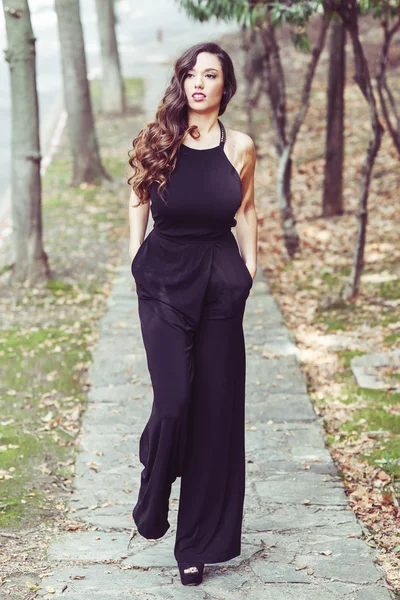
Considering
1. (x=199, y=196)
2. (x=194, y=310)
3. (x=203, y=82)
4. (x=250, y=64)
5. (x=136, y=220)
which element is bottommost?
(x=194, y=310)

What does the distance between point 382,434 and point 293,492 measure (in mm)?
1037

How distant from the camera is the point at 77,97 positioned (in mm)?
14734

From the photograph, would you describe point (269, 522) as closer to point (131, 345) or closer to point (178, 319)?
point (178, 319)

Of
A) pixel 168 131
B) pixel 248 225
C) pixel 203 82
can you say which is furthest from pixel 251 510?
pixel 203 82

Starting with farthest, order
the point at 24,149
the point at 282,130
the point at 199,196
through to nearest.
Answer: the point at 282,130 < the point at 24,149 < the point at 199,196

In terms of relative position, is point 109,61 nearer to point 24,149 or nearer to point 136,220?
point 24,149

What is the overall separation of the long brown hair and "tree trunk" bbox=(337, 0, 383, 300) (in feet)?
15.6

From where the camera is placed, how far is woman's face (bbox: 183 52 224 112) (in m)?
4.18

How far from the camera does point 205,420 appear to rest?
4.21m

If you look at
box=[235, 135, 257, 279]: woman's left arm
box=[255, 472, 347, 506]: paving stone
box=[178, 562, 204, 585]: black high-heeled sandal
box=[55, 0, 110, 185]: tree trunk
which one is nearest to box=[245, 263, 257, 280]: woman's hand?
box=[235, 135, 257, 279]: woman's left arm

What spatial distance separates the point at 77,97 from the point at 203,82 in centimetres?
1097

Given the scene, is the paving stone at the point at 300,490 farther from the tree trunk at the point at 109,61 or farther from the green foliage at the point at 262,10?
the tree trunk at the point at 109,61

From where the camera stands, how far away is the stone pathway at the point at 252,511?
4.25 m

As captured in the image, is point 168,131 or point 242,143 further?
point 242,143
